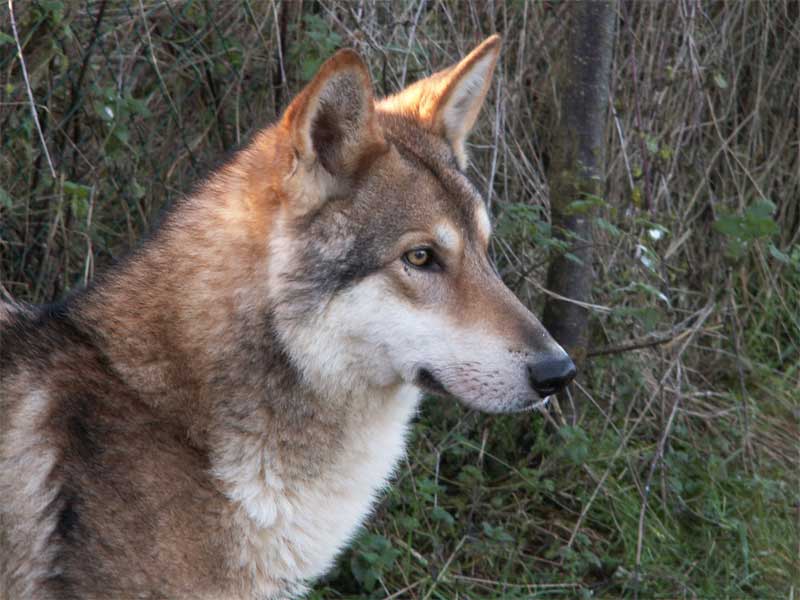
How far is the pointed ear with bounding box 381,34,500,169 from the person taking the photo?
3.47 m

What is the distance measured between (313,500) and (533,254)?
2.34m

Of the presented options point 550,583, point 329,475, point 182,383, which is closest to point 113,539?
point 182,383

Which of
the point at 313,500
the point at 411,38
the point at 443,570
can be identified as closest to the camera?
the point at 313,500

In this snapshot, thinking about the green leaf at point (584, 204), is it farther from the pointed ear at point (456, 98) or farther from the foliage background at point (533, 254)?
the pointed ear at point (456, 98)

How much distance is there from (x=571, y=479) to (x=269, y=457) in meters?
2.19

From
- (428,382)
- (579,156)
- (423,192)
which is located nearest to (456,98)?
(423,192)

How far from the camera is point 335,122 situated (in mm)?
3031

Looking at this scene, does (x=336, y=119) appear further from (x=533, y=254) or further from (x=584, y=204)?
(x=533, y=254)

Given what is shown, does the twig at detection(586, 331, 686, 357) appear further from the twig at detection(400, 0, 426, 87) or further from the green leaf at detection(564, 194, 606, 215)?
the twig at detection(400, 0, 426, 87)

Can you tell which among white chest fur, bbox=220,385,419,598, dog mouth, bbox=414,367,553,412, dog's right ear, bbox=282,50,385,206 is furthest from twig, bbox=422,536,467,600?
dog's right ear, bbox=282,50,385,206

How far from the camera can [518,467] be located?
192 inches

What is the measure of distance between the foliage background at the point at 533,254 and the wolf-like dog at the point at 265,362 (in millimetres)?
1256

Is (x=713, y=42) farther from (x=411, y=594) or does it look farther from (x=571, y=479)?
(x=411, y=594)

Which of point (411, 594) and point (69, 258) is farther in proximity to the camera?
point (69, 258)
